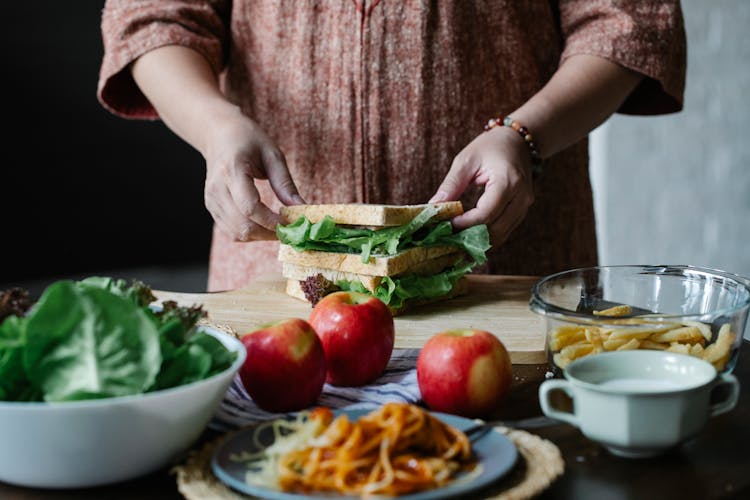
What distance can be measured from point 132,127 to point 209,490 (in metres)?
4.52

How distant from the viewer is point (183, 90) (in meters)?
2.10

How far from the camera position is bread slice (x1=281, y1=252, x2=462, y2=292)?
6.35 feet

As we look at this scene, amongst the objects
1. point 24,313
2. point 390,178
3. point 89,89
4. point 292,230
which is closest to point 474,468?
point 24,313

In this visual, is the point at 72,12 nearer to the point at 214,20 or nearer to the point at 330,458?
the point at 214,20

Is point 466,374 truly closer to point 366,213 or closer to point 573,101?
point 366,213

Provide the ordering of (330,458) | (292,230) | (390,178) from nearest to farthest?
1. (330,458)
2. (292,230)
3. (390,178)

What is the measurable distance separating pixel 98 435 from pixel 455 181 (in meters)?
1.17

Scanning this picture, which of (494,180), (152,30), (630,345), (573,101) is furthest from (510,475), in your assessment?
(152,30)

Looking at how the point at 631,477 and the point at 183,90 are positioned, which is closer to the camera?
the point at 631,477

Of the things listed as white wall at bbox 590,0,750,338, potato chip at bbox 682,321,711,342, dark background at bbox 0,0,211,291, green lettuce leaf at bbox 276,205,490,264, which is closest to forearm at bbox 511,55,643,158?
green lettuce leaf at bbox 276,205,490,264

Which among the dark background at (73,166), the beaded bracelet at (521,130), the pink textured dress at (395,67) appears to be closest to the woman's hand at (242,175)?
the pink textured dress at (395,67)

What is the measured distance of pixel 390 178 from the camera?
2162 millimetres

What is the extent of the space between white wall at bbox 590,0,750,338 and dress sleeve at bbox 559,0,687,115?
78.4 inches

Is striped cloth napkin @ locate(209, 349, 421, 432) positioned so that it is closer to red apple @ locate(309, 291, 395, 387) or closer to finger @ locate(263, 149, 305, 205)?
red apple @ locate(309, 291, 395, 387)
